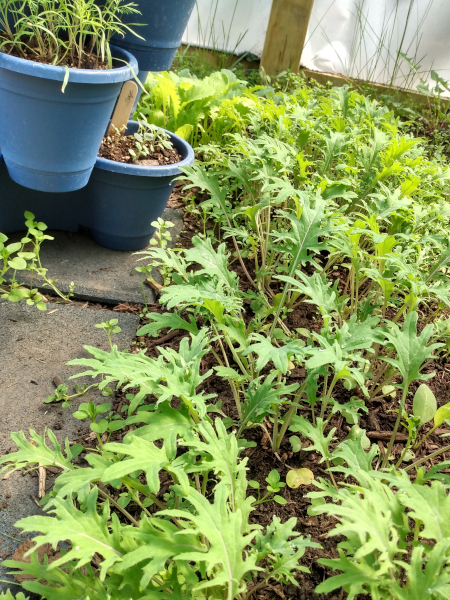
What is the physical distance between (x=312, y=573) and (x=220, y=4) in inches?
182

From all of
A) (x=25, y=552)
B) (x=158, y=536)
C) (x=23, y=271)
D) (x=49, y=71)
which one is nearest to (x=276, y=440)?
(x=158, y=536)

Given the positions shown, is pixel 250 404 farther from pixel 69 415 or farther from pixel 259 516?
pixel 69 415

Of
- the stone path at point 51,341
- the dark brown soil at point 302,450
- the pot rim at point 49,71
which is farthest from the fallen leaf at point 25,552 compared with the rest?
the pot rim at point 49,71

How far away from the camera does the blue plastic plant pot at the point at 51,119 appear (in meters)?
1.91

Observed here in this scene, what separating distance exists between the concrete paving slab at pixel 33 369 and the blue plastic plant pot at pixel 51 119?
0.55 metres

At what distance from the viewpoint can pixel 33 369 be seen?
191 centimetres

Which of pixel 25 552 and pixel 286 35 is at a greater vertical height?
pixel 286 35

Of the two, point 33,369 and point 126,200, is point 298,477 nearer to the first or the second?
point 33,369

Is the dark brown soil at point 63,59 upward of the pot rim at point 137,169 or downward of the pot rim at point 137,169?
upward

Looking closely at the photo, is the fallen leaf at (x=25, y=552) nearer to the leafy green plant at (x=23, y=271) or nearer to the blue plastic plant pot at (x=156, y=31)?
the leafy green plant at (x=23, y=271)

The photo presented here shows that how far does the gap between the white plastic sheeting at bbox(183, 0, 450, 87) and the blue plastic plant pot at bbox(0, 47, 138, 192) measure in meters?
2.90

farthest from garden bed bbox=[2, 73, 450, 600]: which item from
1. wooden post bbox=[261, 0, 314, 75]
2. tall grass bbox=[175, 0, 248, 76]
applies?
tall grass bbox=[175, 0, 248, 76]

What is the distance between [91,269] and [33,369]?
0.66m

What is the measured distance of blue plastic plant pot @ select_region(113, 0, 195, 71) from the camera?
252 cm
